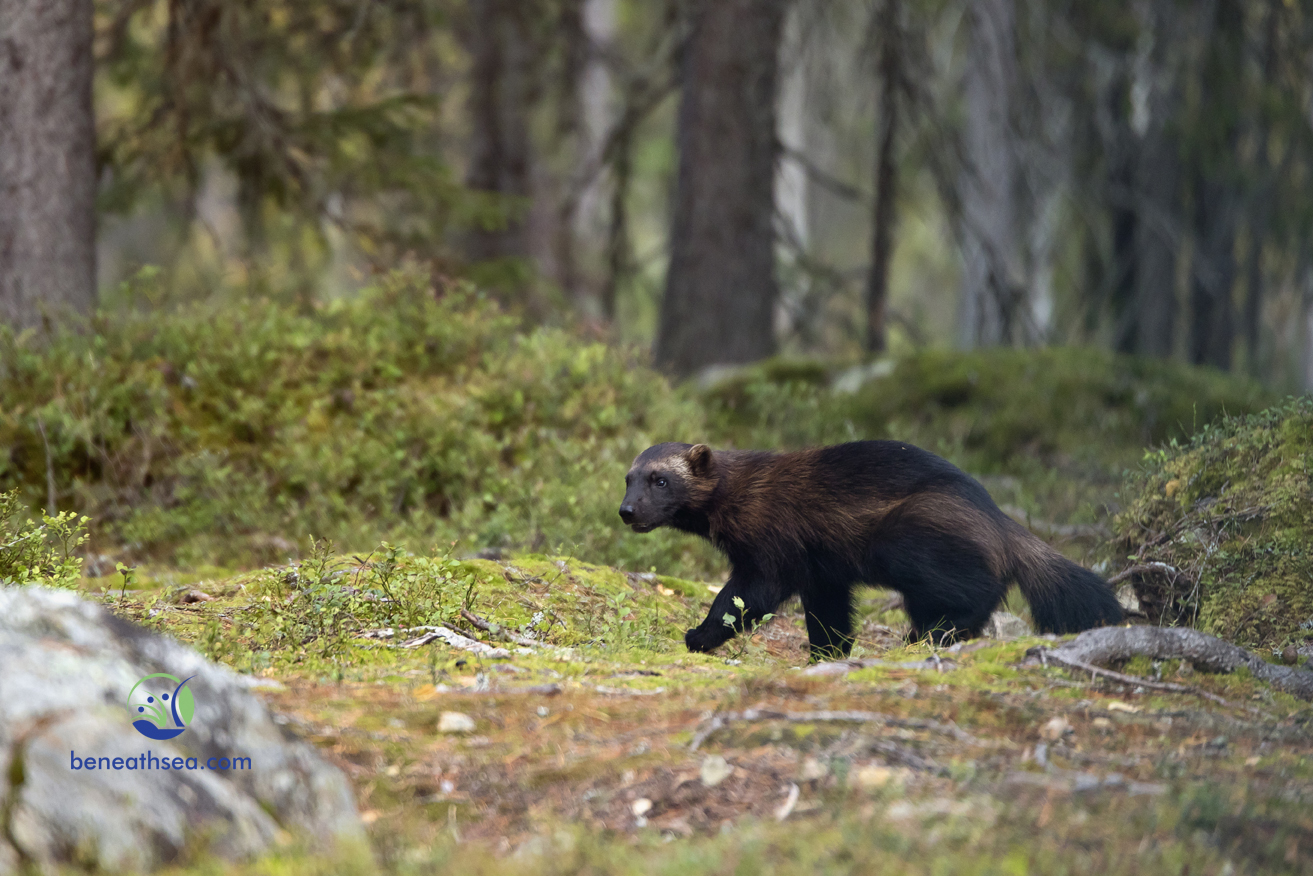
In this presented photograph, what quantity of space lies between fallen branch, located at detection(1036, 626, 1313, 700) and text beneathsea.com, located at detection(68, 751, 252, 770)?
2658 millimetres

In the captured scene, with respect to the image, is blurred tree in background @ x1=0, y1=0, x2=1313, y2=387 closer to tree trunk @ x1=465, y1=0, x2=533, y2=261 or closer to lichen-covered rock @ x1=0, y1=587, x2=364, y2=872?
tree trunk @ x1=465, y1=0, x2=533, y2=261

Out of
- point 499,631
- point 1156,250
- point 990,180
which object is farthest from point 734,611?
point 1156,250

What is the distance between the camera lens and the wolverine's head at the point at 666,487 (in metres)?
5.77

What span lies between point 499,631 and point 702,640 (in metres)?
0.88

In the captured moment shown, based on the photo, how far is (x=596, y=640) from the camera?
15.4 ft

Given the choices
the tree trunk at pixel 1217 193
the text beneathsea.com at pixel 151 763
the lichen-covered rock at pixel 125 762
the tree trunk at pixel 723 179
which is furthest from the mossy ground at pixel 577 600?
the tree trunk at pixel 1217 193

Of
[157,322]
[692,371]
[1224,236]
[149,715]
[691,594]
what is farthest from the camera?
[1224,236]

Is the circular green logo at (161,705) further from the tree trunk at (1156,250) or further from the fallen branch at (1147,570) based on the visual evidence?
the tree trunk at (1156,250)

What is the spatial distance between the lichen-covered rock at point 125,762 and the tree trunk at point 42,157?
5.69 m

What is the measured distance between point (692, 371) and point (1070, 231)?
791 cm

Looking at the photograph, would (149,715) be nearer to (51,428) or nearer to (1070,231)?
(51,428)

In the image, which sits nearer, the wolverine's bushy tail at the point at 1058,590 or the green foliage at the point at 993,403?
the wolverine's bushy tail at the point at 1058,590

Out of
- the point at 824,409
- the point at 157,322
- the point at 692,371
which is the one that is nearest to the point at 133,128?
the point at 157,322

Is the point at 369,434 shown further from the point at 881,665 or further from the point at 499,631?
the point at 881,665
